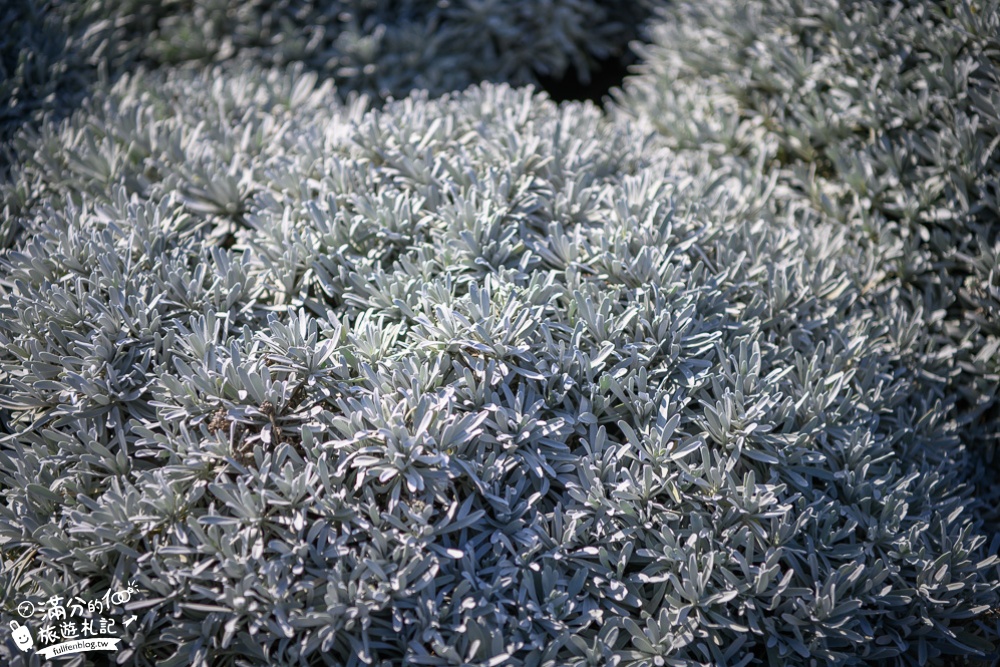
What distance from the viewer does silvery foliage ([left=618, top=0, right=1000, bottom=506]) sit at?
2605 mm

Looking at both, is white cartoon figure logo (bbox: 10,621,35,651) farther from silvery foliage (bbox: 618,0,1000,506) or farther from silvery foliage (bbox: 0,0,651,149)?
silvery foliage (bbox: 618,0,1000,506)

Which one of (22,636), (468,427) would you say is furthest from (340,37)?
(22,636)

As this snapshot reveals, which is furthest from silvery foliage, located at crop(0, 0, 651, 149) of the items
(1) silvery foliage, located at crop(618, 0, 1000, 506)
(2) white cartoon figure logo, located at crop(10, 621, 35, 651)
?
(2) white cartoon figure logo, located at crop(10, 621, 35, 651)

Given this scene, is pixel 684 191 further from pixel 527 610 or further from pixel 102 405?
pixel 102 405

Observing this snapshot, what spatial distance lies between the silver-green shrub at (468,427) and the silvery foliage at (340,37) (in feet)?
4.31

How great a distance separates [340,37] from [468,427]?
8.75 feet

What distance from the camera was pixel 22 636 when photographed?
5.85 ft

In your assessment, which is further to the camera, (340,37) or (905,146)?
(340,37)

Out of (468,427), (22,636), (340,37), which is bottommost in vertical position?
(22,636)

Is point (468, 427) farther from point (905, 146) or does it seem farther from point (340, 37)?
point (340, 37)

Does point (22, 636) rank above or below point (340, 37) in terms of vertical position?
below

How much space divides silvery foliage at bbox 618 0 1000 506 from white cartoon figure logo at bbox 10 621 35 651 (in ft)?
9.21

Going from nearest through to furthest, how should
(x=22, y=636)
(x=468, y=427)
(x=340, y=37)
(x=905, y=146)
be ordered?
(x=22, y=636) → (x=468, y=427) → (x=905, y=146) → (x=340, y=37)

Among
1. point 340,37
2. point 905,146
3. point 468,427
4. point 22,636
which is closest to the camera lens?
point 22,636
